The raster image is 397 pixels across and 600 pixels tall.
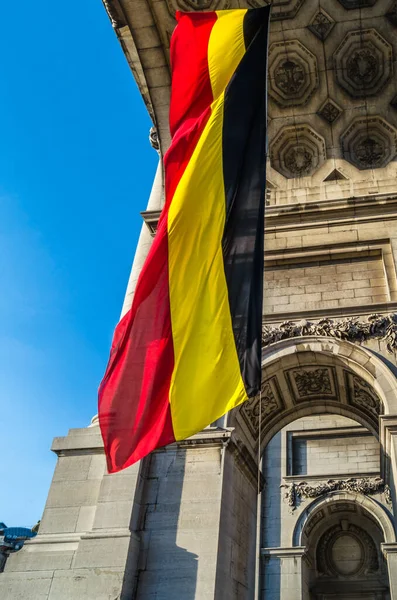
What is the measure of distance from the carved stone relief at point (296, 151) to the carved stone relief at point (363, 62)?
147cm

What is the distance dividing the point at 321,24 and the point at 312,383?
8661 millimetres

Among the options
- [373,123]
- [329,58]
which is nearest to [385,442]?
[373,123]

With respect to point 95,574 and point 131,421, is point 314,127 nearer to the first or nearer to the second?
point 131,421

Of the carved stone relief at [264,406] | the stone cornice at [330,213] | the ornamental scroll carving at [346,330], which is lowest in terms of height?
the carved stone relief at [264,406]

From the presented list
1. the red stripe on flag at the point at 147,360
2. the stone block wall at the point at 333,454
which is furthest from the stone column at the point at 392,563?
the red stripe on flag at the point at 147,360

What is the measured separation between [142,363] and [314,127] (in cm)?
977

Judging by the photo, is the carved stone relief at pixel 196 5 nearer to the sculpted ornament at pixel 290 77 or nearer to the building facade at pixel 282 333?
the building facade at pixel 282 333

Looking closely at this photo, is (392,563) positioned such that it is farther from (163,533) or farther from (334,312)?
(163,533)

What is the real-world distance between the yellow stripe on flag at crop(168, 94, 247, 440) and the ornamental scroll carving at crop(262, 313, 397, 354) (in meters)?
4.80

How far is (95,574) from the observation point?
9.04 meters

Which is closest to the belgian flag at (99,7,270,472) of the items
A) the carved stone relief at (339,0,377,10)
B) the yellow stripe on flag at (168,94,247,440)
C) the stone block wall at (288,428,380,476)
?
the yellow stripe on flag at (168,94,247,440)

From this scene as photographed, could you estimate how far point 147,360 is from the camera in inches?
281

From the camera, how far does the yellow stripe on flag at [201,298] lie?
6387 mm

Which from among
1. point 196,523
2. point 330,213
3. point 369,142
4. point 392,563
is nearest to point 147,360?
point 196,523
